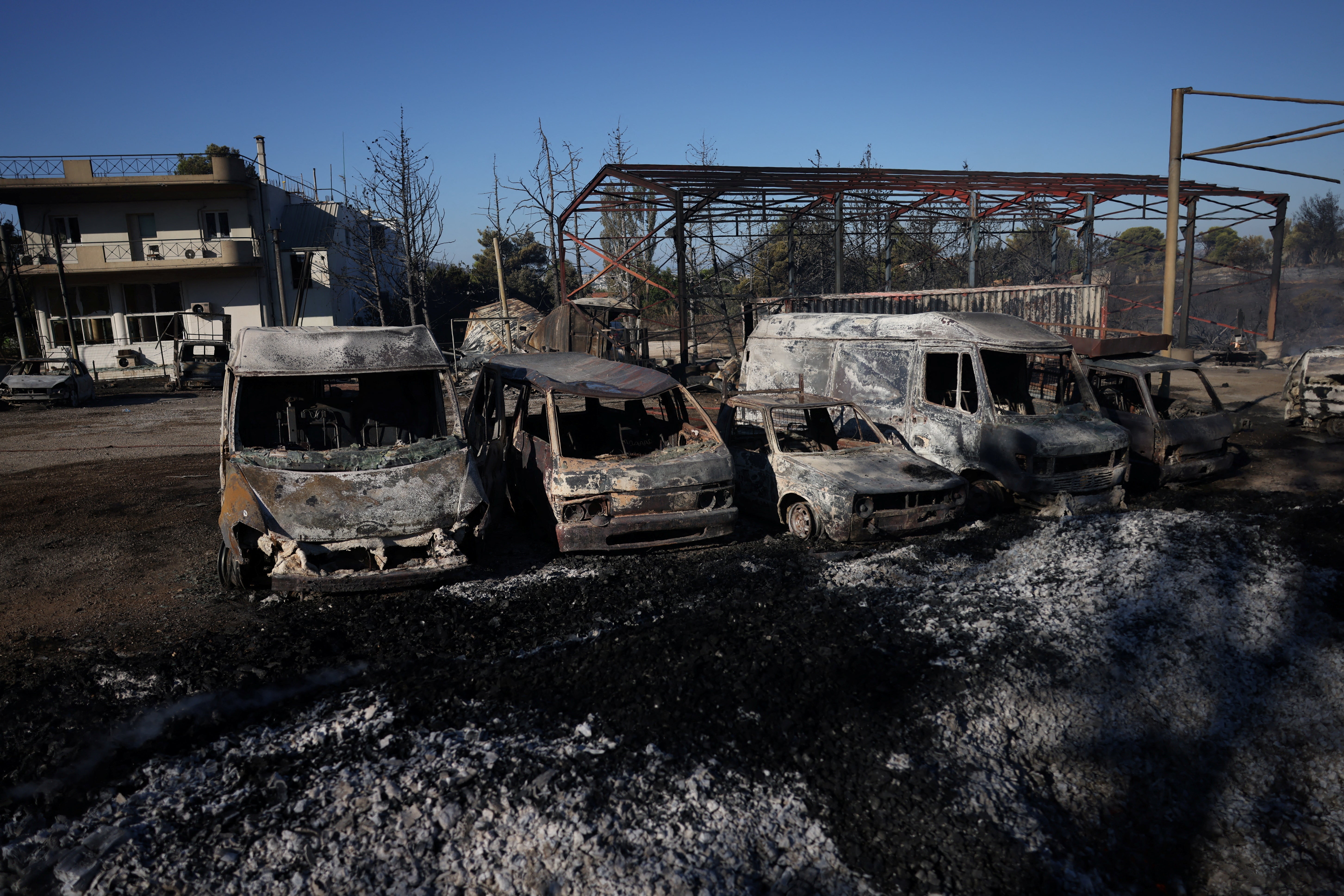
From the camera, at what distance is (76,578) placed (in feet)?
21.7

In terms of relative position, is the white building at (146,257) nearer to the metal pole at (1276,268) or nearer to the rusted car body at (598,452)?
the rusted car body at (598,452)

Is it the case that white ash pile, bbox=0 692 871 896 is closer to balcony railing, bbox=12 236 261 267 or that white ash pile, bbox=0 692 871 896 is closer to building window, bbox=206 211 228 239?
balcony railing, bbox=12 236 261 267

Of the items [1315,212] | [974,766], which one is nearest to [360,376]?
[974,766]

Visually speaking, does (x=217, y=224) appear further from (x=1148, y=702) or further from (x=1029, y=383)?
(x=1148, y=702)

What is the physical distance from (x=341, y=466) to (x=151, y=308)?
2912 cm

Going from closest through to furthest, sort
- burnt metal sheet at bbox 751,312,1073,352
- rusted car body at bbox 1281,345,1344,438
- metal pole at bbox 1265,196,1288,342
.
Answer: burnt metal sheet at bbox 751,312,1073,352
rusted car body at bbox 1281,345,1344,438
metal pole at bbox 1265,196,1288,342

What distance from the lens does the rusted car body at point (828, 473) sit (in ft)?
23.3

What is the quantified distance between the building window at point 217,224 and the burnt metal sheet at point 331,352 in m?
26.5

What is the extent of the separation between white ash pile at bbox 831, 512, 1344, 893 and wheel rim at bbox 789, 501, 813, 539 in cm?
78

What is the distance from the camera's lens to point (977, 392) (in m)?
8.45

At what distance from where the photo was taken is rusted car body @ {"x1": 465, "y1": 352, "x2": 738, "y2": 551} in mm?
6758

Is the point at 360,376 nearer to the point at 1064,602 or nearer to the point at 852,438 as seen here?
the point at 852,438

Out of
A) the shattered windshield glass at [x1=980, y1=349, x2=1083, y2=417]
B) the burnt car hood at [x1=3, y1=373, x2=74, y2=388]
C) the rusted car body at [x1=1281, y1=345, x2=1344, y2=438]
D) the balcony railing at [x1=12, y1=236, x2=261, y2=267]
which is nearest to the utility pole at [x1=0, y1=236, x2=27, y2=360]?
the balcony railing at [x1=12, y1=236, x2=261, y2=267]

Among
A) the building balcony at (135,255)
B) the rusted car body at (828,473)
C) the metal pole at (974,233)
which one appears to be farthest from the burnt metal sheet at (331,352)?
the building balcony at (135,255)
